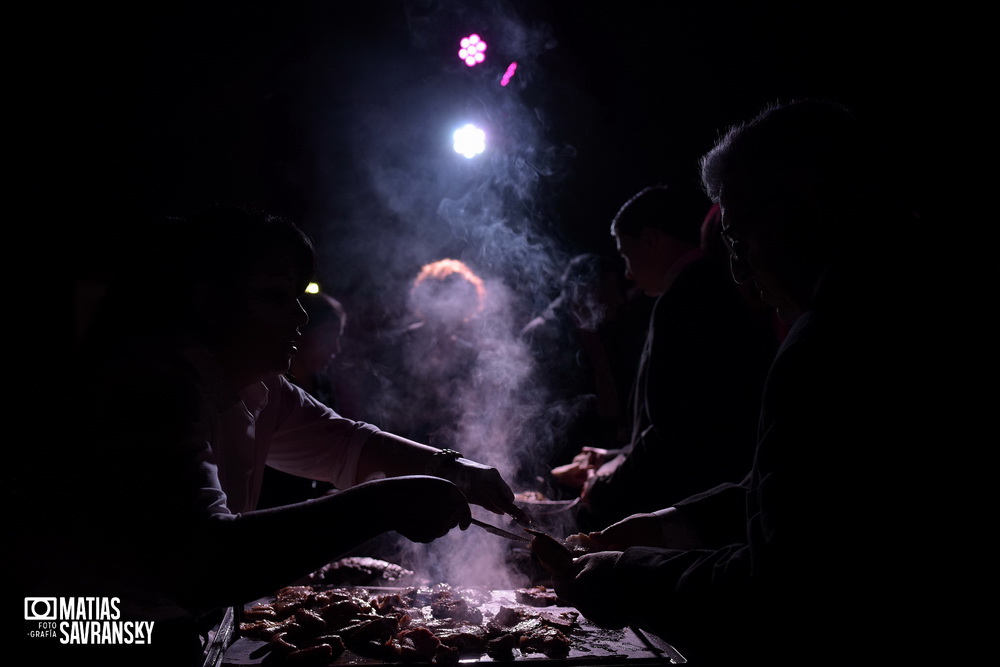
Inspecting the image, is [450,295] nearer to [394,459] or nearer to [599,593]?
[394,459]

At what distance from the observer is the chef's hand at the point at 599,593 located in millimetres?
1976

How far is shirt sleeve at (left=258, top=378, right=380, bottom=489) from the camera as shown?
2.96 m

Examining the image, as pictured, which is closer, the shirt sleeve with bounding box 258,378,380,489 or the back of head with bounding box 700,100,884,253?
the back of head with bounding box 700,100,884,253

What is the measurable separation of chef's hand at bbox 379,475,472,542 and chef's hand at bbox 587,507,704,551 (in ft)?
4.01

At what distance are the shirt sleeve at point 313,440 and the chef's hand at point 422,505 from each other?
1176 mm

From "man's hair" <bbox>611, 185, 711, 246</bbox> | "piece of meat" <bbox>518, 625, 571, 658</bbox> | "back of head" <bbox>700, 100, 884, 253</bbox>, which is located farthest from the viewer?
"man's hair" <bbox>611, 185, 711, 246</bbox>

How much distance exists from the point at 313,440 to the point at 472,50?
6395 mm

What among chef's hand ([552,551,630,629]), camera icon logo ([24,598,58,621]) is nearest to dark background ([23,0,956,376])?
camera icon logo ([24,598,58,621])

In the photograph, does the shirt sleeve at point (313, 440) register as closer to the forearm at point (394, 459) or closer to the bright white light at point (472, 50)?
the forearm at point (394, 459)

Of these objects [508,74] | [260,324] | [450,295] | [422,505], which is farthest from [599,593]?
[508,74]

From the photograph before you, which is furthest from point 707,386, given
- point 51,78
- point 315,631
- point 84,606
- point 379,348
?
point 51,78

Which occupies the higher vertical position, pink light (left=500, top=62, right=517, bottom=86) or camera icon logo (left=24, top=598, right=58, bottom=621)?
pink light (left=500, top=62, right=517, bottom=86)

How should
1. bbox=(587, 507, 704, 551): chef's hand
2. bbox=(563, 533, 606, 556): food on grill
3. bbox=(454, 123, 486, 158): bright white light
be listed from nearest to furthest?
bbox=(587, 507, 704, 551): chef's hand
bbox=(563, 533, 606, 556): food on grill
bbox=(454, 123, 486, 158): bright white light

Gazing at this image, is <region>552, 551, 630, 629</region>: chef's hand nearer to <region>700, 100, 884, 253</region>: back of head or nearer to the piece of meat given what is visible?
the piece of meat
